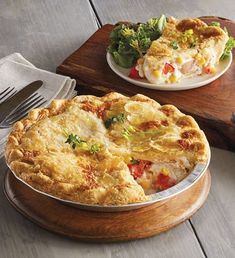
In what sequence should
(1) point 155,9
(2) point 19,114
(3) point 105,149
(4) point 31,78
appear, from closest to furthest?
(3) point 105,149 < (2) point 19,114 < (4) point 31,78 < (1) point 155,9

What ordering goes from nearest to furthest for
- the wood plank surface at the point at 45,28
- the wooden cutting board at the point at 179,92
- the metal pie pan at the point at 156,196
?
1. the metal pie pan at the point at 156,196
2. the wooden cutting board at the point at 179,92
3. the wood plank surface at the point at 45,28

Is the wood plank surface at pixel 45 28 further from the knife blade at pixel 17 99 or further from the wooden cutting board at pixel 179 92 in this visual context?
the knife blade at pixel 17 99

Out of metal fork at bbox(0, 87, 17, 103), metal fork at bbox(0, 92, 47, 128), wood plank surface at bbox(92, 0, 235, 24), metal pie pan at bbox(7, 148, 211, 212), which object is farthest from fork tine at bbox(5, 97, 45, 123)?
wood plank surface at bbox(92, 0, 235, 24)

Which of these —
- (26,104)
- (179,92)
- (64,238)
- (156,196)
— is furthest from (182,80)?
(64,238)

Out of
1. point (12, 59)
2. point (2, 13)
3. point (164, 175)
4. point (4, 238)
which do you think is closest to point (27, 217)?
point (4, 238)

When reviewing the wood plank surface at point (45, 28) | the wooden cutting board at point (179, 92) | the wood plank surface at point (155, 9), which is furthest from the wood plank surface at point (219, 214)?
the wood plank surface at point (155, 9)

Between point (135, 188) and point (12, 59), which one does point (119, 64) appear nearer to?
point (12, 59)

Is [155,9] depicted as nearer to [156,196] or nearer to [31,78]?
[31,78]
